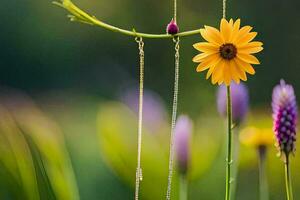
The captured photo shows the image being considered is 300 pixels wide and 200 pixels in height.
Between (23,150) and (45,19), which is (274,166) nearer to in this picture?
(23,150)

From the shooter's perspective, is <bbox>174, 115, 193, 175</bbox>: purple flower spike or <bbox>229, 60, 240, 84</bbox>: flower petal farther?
<bbox>174, 115, 193, 175</bbox>: purple flower spike

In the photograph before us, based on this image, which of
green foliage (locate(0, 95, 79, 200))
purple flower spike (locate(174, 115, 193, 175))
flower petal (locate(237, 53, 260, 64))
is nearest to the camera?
flower petal (locate(237, 53, 260, 64))

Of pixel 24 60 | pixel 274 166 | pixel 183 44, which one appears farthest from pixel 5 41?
pixel 274 166

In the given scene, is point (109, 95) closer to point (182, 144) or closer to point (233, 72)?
point (182, 144)

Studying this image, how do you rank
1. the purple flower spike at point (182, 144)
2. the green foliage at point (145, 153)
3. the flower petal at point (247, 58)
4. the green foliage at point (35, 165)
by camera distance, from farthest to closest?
1. the green foliage at point (145, 153)
2. the purple flower spike at point (182, 144)
3. the green foliage at point (35, 165)
4. the flower petal at point (247, 58)

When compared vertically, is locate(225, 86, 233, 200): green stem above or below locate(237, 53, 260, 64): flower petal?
below

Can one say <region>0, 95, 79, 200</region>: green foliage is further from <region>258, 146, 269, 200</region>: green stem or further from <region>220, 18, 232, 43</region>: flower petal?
<region>220, 18, 232, 43</region>: flower petal

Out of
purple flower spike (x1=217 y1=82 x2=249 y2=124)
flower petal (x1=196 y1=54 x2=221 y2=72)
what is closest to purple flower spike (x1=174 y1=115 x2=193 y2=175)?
purple flower spike (x1=217 y1=82 x2=249 y2=124)

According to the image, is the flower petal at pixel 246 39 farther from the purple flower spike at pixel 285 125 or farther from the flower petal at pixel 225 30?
the purple flower spike at pixel 285 125

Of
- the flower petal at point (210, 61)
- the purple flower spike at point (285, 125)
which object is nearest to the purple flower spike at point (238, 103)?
the purple flower spike at point (285, 125)
